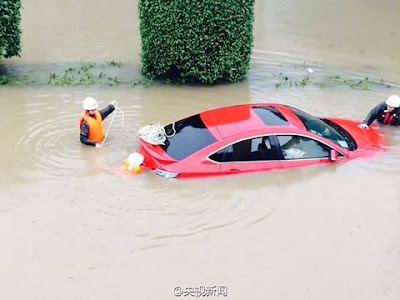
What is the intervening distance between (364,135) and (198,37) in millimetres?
4725

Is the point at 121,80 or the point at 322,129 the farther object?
the point at 121,80

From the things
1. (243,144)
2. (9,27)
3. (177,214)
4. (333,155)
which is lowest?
(177,214)

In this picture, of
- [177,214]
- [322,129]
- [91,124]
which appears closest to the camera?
[177,214]

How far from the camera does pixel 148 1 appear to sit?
44.0 feet

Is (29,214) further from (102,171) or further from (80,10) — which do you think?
(80,10)

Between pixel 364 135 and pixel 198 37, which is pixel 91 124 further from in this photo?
pixel 364 135

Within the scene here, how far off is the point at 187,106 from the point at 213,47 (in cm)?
172

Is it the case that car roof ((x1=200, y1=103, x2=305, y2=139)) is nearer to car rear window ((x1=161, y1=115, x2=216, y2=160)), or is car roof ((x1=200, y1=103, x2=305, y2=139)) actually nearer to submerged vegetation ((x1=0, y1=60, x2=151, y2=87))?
car rear window ((x1=161, y1=115, x2=216, y2=160))

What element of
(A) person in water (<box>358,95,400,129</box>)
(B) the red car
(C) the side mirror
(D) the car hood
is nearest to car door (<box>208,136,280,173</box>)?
(B) the red car

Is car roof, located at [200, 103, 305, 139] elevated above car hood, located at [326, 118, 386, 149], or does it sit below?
above

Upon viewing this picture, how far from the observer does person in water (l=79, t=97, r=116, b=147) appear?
10633 millimetres

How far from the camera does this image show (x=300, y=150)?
376 inches

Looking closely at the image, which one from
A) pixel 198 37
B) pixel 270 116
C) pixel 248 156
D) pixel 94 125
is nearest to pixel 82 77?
pixel 198 37

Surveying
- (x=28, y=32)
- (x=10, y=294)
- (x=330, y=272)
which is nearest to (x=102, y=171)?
(x=10, y=294)
